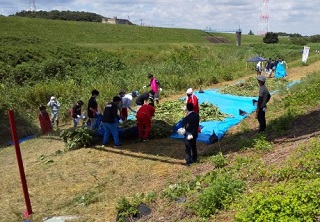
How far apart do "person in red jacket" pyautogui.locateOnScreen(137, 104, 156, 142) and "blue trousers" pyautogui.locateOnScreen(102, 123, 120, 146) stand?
69 cm

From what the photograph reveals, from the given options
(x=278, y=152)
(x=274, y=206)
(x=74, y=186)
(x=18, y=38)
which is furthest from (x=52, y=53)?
(x=274, y=206)

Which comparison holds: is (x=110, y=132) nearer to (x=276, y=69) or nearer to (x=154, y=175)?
(x=154, y=175)

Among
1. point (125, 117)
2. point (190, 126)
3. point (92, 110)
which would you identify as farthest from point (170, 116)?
point (190, 126)

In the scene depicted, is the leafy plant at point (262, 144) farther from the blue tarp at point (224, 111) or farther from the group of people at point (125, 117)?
the blue tarp at point (224, 111)

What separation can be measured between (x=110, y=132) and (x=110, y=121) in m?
0.61

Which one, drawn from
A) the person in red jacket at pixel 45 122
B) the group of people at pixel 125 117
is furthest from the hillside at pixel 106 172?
the person in red jacket at pixel 45 122

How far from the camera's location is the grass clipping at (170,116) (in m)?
10.5

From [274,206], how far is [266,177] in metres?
1.55

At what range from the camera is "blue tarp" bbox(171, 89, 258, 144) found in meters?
10.3

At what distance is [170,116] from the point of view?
1213 centimetres

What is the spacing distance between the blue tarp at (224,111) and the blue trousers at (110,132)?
5.56 feet

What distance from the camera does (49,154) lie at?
10383 mm

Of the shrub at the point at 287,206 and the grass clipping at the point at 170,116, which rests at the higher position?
the shrub at the point at 287,206

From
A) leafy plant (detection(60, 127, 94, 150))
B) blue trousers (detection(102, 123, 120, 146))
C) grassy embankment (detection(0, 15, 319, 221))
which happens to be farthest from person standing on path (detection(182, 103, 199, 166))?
leafy plant (detection(60, 127, 94, 150))
